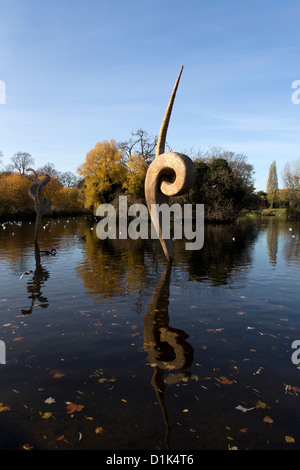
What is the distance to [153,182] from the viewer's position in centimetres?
1192

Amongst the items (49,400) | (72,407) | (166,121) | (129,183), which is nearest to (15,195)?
(129,183)

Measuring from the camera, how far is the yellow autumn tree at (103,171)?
4300 cm

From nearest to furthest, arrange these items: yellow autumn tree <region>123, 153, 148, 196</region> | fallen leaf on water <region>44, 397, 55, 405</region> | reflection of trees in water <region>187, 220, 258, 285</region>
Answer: fallen leaf on water <region>44, 397, 55, 405</region>
reflection of trees in water <region>187, 220, 258, 285</region>
yellow autumn tree <region>123, 153, 148, 196</region>

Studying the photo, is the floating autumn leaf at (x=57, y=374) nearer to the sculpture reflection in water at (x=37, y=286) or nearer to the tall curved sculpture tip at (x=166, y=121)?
the sculpture reflection in water at (x=37, y=286)

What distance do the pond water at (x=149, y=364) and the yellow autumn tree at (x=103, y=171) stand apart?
34131 mm

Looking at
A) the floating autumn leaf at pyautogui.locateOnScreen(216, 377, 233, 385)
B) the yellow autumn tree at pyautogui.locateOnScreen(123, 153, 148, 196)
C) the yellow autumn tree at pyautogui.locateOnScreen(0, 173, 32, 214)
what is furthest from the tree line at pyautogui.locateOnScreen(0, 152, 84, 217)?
the floating autumn leaf at pyautogui.locateOnScreen(216, 377, 233, 385)

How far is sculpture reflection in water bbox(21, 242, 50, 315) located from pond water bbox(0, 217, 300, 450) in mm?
67

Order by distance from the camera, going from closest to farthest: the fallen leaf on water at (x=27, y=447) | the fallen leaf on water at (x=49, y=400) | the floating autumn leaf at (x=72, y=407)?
the fallen leaf on water at (x=27, y=447) < the floating autumn leaf at (x=72, y=407) < the fallen leaf on water at (x=49, y=400)

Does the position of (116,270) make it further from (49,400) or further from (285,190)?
(285,190)

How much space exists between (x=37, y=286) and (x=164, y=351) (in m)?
5.64

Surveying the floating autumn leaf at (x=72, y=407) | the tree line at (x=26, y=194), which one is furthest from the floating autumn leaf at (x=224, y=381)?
the tree line at (x=26, y=194)

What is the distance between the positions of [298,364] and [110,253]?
12.2 meters

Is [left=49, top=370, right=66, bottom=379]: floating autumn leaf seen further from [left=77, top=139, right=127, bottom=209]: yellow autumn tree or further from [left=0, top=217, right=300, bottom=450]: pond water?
[left=77, top=139, right=127, bottom=209]: yellow autumn tree

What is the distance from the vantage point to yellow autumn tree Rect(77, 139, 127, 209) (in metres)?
43.0
